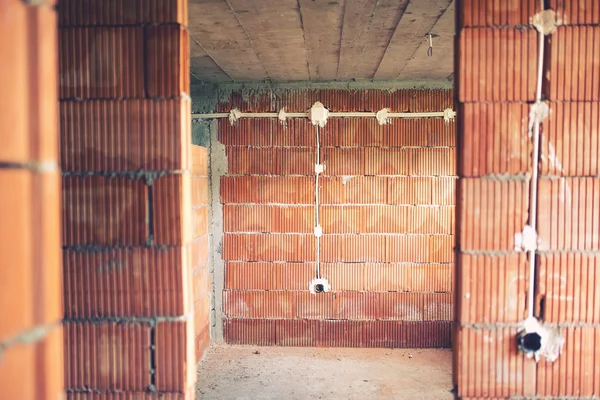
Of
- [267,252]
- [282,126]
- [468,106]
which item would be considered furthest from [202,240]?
[468,106]

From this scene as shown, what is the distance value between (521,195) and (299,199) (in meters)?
4.61

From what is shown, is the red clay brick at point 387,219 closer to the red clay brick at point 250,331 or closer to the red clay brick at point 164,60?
the red clay brick at point 250,331

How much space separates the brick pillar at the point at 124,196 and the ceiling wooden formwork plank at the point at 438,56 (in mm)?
2851

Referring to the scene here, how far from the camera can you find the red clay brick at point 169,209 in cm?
319

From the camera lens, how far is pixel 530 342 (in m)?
3.16

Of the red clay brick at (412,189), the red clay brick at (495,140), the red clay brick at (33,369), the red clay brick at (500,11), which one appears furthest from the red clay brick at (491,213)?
the red clay brick at (412,189)

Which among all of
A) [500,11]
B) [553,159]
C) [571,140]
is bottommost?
[553,159]

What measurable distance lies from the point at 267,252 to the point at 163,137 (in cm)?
460

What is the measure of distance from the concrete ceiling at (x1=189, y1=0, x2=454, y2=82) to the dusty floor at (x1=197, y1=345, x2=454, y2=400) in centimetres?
439

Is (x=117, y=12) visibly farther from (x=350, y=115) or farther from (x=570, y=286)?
(x=350, y=115)

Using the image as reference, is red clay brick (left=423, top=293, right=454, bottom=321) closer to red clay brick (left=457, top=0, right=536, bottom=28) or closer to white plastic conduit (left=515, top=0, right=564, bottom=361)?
white plastic conduit (left=515, top=0, right=564, bottom=361)

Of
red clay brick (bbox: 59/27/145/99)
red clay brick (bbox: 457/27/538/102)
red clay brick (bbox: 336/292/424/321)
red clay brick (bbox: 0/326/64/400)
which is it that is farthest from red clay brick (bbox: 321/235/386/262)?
red clay brick (bbox: 0/326/64/400)

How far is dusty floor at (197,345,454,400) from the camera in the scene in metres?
6.02

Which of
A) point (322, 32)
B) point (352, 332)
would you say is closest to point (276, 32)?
point (322, 32)
